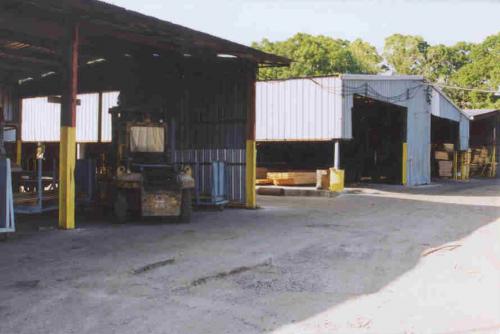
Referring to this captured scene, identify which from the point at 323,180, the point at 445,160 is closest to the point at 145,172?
the point at 323,180

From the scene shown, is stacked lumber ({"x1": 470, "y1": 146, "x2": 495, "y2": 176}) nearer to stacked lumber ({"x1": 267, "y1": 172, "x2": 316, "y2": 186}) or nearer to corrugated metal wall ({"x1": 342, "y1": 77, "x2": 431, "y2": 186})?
corrugated metal wall ({"x1": 342, "y1": 77, "x2": 431, "y2": 186})

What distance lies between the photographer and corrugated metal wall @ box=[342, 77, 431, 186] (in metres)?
22.9

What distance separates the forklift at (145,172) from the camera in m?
11.3

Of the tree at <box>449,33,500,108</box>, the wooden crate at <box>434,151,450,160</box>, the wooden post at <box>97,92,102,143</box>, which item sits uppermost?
the tree at <box>449,33,500,108</box>

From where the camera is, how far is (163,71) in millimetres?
15930

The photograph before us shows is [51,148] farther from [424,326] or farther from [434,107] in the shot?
[424,326]

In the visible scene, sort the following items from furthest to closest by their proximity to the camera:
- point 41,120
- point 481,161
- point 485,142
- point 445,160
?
point 485,142, point 481,161, point 445,160, point 41,120

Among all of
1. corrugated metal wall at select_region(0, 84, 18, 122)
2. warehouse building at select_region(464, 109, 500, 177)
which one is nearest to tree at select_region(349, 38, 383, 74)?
warehouse building at select_region(464, 109, 500, 177)

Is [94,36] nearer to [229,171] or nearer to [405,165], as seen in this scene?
[229,171]

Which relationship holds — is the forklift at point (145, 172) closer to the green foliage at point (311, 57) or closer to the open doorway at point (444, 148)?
the open doorway at point (444, 148)

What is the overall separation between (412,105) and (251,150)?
48.3 feet

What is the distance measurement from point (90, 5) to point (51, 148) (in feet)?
55.4

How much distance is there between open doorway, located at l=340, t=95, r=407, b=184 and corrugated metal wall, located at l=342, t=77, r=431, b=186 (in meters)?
0.75

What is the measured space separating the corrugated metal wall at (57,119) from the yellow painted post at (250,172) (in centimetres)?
863
